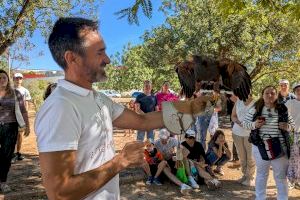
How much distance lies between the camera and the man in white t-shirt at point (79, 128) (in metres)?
1.66

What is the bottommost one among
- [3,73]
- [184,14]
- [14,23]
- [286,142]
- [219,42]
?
[286,142]

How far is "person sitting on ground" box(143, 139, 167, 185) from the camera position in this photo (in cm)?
736

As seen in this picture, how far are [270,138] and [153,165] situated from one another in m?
2.70

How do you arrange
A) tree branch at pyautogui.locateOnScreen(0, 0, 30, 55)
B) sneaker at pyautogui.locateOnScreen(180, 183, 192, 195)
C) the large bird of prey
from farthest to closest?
tree branch at pyautogui.locateOnScreen(0, 0, 30, 55) → sneaker at pyautogui.locateOnScreen(180, 183, 192, 195) → the large bird of prey

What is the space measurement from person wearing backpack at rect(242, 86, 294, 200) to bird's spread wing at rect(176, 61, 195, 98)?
2740mm

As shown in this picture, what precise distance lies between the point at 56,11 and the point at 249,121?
7.41 m

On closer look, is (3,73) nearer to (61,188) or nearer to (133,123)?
(133,123)

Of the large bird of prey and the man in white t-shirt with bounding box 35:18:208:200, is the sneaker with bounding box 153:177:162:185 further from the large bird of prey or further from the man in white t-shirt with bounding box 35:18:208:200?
the man in white t-shirt with bounding box 35:18:208:200

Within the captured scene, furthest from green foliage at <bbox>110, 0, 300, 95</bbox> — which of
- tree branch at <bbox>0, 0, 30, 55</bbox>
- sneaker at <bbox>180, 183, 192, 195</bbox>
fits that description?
sneaker at <bbox>180, 183, 192, 195</bbox>

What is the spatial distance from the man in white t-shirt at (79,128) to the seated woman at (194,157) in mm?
5429

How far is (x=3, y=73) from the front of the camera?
630 centimetres

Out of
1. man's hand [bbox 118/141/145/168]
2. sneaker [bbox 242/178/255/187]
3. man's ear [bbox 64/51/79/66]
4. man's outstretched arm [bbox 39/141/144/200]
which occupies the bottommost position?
sneaker [bbox 242/178/255/187]

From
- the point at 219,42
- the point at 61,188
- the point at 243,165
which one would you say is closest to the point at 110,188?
the point at 61,188

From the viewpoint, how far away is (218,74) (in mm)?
2691
